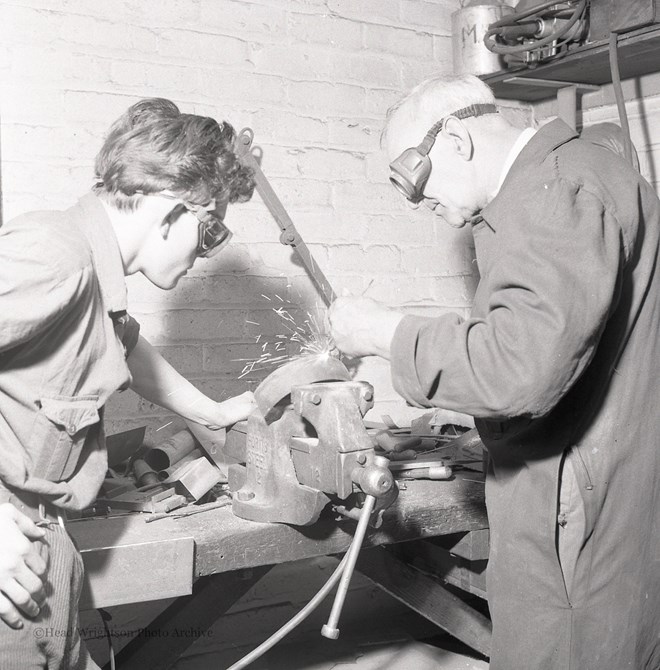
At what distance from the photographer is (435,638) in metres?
3.20

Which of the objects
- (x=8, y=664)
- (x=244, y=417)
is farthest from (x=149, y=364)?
(x=8, y=664)

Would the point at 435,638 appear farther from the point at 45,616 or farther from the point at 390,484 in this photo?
the point at 45,616

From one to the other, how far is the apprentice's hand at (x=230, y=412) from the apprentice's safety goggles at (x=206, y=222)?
494mm

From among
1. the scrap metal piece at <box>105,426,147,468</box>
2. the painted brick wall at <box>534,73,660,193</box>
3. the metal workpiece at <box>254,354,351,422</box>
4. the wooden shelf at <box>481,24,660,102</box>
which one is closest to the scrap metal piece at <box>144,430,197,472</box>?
the scrap metal piece at <box>105,426,147,468</box>

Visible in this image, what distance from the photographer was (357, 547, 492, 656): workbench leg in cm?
221

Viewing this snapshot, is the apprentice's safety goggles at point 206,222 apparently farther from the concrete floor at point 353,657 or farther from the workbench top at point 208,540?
the concrete floor at point 353,657

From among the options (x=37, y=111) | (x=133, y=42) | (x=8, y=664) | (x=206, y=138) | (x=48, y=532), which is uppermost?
(x=133, y=42)

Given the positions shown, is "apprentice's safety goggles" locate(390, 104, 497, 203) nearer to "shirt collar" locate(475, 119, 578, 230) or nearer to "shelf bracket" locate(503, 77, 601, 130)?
"shirt collar" locate(475, 119, 578, 230)

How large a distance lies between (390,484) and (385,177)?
1.84 metres

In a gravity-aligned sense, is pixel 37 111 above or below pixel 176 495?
above

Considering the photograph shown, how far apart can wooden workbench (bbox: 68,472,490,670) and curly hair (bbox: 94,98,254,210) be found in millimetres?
706

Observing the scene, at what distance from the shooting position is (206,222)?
185 centimetres

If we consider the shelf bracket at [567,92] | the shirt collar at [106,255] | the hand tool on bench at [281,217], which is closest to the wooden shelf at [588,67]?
the shelf bracket at [567,92]

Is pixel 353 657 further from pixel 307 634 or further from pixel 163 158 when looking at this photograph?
pixel 163 158
